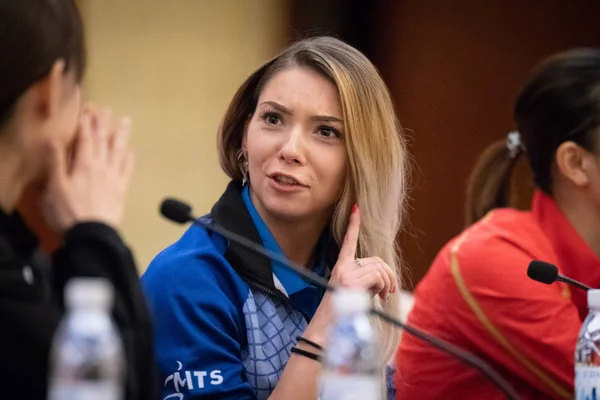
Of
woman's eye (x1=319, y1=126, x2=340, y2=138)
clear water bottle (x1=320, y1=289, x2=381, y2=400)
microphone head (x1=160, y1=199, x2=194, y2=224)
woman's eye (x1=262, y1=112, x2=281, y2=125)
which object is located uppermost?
woman's eye (x1=262, y1=112, x2=281, y2=125)

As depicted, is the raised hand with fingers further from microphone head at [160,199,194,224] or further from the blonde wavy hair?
microphone head at [160,199,194,224]

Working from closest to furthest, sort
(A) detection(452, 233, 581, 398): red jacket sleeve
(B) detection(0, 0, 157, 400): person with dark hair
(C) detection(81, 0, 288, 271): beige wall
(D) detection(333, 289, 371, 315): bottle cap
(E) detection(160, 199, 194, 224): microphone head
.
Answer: (D) detection(333, 289, 371, 315): bottle cap → (B) detection(0, 0, 157, 400): person with dark hair → (E) detection(160, 199, 194, 224): microphone head → (A) detection(452, 233, 581, 398): red jacket sleeve → (C) detection(81, 0, 288, 271): beige wall

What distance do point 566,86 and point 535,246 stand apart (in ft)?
1.22

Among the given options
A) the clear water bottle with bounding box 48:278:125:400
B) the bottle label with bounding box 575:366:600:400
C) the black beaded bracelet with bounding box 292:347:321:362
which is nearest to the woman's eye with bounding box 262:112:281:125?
the black beaded bracelet with bounding box 292:347:321:362

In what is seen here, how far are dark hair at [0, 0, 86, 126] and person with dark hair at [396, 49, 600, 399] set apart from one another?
128 cm

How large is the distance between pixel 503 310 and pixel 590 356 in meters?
0.40

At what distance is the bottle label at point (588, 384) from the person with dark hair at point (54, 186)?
0.73 m

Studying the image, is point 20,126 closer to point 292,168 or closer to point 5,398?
point 5,398

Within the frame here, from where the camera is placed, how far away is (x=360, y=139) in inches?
85.9

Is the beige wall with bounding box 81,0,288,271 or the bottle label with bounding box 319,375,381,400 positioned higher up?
the beige wall with bounding box 81,0,288,271

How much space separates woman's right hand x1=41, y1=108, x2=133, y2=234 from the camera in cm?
147

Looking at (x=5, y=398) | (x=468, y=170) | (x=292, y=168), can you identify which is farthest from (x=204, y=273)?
(x=468, y=170)

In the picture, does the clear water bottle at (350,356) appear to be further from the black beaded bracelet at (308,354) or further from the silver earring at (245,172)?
the silver earring at (245,172)

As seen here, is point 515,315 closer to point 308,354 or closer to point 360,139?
Result: point 360,139
